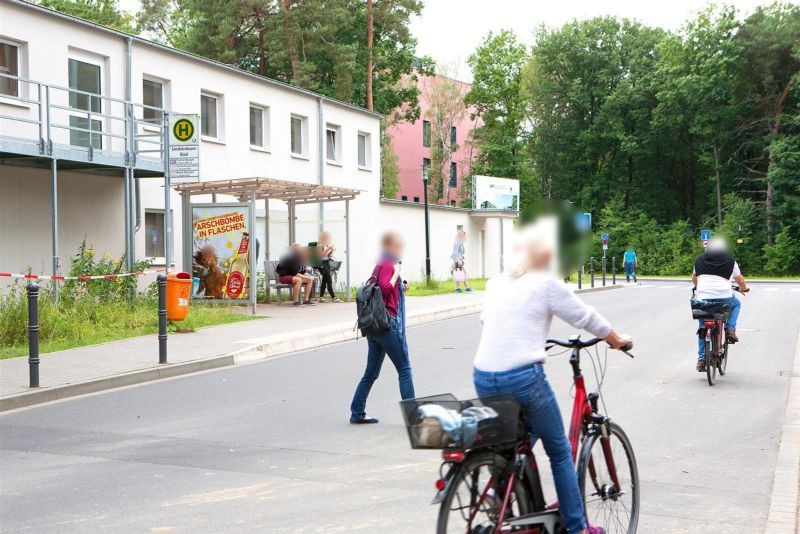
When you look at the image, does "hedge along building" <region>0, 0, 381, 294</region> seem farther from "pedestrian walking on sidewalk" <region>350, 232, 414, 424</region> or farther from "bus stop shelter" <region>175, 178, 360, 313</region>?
"pedestrian walking on sidewalk" <region>350, 232, 414, 424</region>

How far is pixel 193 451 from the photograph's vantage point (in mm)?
7117

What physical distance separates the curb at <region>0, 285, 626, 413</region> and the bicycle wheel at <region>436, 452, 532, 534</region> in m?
7.06

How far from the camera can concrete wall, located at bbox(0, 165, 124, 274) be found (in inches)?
715

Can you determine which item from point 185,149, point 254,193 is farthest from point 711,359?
point 254,193

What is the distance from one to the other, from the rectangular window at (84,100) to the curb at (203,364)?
793cm

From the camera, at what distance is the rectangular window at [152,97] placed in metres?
22.6

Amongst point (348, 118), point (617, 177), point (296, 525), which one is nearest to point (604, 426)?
point (296, 525)

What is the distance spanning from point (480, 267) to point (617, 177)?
26.7m

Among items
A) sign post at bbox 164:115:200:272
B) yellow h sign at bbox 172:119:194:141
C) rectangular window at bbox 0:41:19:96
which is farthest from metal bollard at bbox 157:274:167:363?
rectangular window at bbox 0:41:19:96

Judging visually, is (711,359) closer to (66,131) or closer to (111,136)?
(111,136)

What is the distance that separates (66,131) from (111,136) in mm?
1118

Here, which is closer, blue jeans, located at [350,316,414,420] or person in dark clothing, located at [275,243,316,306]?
blue jeans, located at [350,316,414,420]

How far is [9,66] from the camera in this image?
18609mm

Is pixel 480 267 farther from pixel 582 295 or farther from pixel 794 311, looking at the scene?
pixel 794 311
